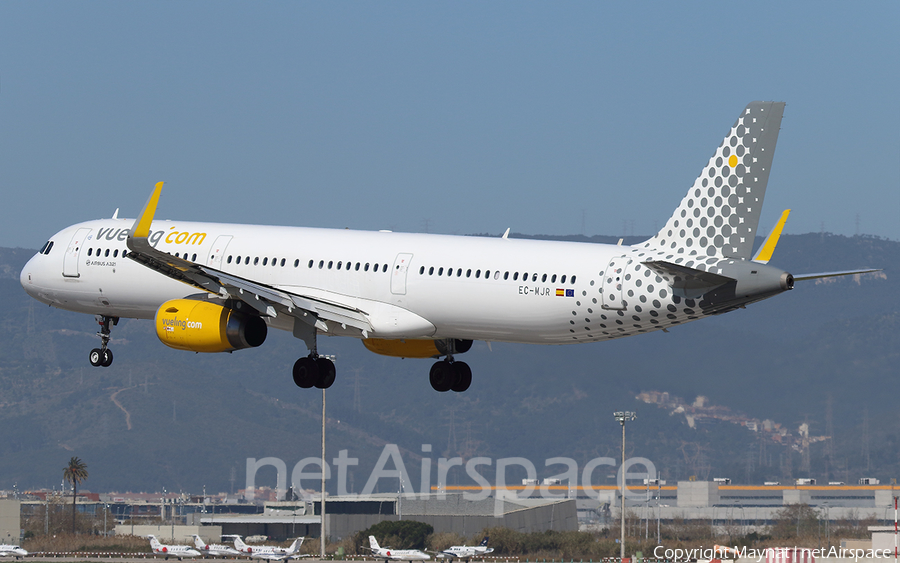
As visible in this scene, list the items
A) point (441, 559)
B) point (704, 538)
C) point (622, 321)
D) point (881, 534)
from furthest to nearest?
1. point (704, 538)
2. point (441, 559)
3. point (881, 534)
4. point (622, 321)

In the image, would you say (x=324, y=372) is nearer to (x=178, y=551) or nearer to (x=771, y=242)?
(x=771, y=242)

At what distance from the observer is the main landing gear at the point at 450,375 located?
44.9 m

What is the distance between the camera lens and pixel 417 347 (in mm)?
44375

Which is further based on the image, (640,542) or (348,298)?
(640,542)

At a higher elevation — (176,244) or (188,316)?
(176,244)

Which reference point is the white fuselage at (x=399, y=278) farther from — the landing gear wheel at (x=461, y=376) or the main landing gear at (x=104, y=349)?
the landing gear wheel at (x=461, y=376)

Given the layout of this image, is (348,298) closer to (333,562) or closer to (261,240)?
(261,240)

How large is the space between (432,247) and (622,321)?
22.4 feet

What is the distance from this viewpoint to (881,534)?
63.6 m

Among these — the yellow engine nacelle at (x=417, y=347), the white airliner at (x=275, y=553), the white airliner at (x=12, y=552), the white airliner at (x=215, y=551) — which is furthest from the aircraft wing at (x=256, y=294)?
the white airliner at (x=215, y=551)

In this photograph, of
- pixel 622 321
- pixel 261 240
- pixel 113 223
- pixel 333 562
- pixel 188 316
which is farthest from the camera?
pixel 333 562

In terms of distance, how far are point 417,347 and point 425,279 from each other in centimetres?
471

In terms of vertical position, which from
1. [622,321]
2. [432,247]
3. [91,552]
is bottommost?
[91,552]

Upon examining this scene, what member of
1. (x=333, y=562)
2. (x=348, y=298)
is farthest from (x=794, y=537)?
(x=348, y=298)
